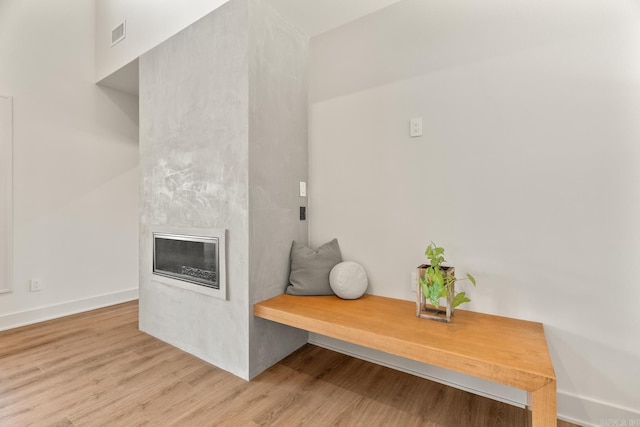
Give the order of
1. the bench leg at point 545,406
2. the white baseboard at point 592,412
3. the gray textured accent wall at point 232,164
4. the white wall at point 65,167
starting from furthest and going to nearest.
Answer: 1. the white wall at point 65,167
2. the gray textured accent wall at point 232,164
3. the white baseboard at point 592,412
4. the bench leg at point 545,406

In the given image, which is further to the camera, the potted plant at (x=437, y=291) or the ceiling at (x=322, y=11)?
the ceiling at (x=322, y=11)

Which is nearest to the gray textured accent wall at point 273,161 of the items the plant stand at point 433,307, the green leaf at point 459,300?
the plant stand at point 433,307

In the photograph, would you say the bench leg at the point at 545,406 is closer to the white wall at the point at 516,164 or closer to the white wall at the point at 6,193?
the white wall at the point at 516,164

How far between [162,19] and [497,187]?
2969 millimetres

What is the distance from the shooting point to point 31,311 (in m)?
2.95

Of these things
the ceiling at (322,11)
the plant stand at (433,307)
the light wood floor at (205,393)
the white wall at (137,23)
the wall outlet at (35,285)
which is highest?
the white wall at (137,23)

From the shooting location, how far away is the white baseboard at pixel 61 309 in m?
2.84

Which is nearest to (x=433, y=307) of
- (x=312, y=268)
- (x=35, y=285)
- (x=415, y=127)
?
(x=312, y=268)

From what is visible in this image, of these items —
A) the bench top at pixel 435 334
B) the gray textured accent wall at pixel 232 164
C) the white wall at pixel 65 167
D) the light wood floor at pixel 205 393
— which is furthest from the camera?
the white wall at pixel 65 167

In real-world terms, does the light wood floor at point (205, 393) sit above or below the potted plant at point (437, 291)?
below

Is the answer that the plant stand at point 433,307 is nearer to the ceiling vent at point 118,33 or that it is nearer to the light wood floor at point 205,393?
the light wood floor at point 205,393

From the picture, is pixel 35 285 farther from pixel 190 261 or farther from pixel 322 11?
pixel 322 11

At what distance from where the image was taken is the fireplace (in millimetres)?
2105

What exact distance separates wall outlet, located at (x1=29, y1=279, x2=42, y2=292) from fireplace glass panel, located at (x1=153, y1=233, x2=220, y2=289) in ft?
4.76
